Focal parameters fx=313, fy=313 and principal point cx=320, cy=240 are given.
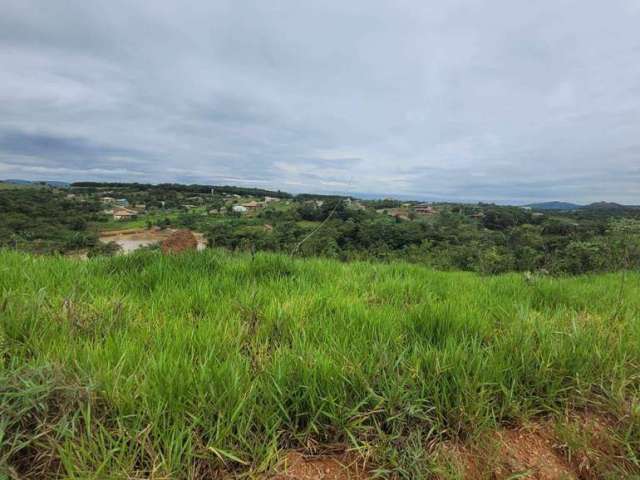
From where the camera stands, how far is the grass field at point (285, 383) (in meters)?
1.14

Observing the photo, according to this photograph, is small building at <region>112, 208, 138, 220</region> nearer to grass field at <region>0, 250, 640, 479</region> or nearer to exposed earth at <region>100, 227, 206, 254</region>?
exposed earth at <region>100, 227, 206, 254</region>

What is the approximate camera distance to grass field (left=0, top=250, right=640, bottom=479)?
1143 mm

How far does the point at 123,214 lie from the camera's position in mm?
32688

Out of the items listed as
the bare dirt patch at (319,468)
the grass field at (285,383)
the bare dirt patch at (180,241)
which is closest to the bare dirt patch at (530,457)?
the grass field at (285,383)

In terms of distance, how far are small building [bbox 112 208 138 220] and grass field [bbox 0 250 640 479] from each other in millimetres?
34000

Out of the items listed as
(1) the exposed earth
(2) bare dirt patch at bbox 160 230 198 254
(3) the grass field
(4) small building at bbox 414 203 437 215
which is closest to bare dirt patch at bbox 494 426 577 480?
(3) the grass field

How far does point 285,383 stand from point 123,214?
37439mm

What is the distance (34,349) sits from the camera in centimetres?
159

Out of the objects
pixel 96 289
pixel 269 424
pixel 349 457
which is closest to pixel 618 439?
pixel 349 457

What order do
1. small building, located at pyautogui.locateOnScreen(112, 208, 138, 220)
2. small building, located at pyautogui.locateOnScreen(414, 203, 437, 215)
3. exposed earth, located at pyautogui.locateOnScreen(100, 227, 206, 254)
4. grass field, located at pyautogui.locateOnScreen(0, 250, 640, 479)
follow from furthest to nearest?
small building, located at pyautogui.locateOnScreen(112, 208, 138, 220) → small building, located at pyautogui.locateOnScreen(414, 203, 437, 215) → exposed earth, located at pyautogui.locateOnScreen(100, 227, 206, 254) → grass field, located at pyautogui.locateOnScreen(0, 250, 640, 479)

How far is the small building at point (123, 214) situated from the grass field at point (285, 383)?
3400 centimetres

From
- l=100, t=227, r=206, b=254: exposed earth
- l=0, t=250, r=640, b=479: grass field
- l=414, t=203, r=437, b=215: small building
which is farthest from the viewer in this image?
Result: l=414, t=203, r=437, b=215: small building

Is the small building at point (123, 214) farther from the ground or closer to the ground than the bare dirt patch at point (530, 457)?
closer to the ground

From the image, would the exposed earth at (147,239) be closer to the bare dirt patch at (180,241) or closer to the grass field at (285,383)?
the bare dirt patch at (180,241)
